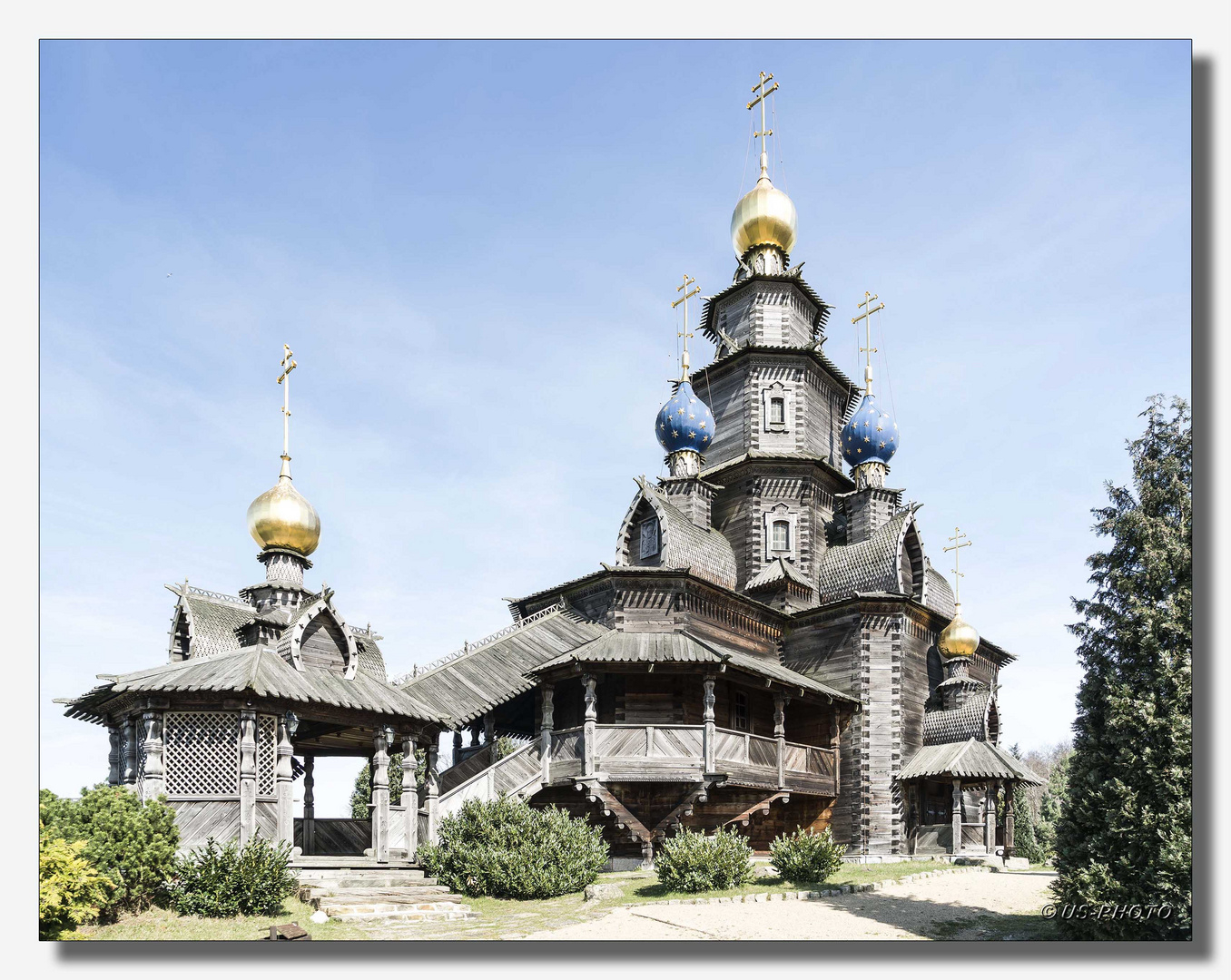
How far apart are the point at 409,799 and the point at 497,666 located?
206 inches

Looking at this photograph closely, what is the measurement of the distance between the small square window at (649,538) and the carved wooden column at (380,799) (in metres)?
10.3

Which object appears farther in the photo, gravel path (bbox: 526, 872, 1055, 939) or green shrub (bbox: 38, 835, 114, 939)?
gravel path (bbox: 526, 872, 1055, 939)

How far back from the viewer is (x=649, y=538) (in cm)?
2739

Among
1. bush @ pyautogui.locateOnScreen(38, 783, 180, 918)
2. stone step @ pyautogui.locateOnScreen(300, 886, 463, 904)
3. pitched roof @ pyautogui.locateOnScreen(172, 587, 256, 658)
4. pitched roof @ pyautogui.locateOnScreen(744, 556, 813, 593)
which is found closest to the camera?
bush @ pyautogui.locateOnScreen(38, 783, 180, 918)

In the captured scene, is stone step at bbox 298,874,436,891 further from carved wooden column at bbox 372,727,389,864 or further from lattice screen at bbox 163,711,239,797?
lattice screen at bbox 163,711,239,797

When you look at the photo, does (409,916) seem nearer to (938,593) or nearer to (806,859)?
(806,859)

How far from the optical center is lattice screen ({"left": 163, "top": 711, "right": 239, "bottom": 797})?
1658cm

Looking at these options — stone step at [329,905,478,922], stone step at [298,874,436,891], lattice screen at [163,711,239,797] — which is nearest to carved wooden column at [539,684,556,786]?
stone step at [298,874,436,891]

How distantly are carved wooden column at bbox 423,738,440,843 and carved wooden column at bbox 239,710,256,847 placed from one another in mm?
4014

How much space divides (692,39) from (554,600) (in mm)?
18057

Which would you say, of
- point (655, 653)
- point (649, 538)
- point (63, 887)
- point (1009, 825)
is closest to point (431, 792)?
point (655, 653)

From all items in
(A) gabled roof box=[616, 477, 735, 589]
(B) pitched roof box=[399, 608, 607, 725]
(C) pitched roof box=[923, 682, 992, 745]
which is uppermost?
(A) gabled roof box=[616, 477, 735, 589]

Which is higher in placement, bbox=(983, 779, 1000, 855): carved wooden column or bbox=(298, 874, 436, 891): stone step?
bbox=(298, 874, 436, 891): stone step
